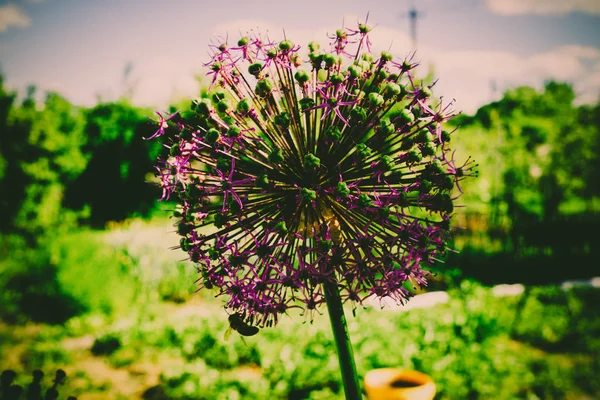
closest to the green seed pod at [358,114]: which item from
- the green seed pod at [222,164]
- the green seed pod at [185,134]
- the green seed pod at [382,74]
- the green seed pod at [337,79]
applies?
the green seed pod at [337,79]

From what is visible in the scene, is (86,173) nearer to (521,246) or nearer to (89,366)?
(89,366)

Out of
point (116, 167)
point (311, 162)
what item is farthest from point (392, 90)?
point (116, 167)

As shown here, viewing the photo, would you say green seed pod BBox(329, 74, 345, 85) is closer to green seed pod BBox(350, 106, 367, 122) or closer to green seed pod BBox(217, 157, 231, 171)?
green seed pod BBox(350, 106, 367, 122)

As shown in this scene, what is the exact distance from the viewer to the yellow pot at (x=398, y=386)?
9.22 ft

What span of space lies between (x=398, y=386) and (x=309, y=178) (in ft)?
7.51

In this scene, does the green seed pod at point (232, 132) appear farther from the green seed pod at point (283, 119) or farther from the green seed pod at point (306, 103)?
the green seed pod at point (306, 103)

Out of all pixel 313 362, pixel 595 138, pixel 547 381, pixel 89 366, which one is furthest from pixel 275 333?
pixel 595 138

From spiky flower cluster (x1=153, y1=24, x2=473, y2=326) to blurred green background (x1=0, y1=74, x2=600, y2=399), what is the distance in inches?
11.0

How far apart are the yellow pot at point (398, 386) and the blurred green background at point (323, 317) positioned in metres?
1.74

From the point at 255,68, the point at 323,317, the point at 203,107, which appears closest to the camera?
the point at 203,107

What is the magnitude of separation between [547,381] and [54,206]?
1821 centimetres

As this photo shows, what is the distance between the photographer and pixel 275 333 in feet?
22.6

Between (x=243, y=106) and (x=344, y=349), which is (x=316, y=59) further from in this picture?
(x=344, y=349)

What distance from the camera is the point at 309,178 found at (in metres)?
1.83
